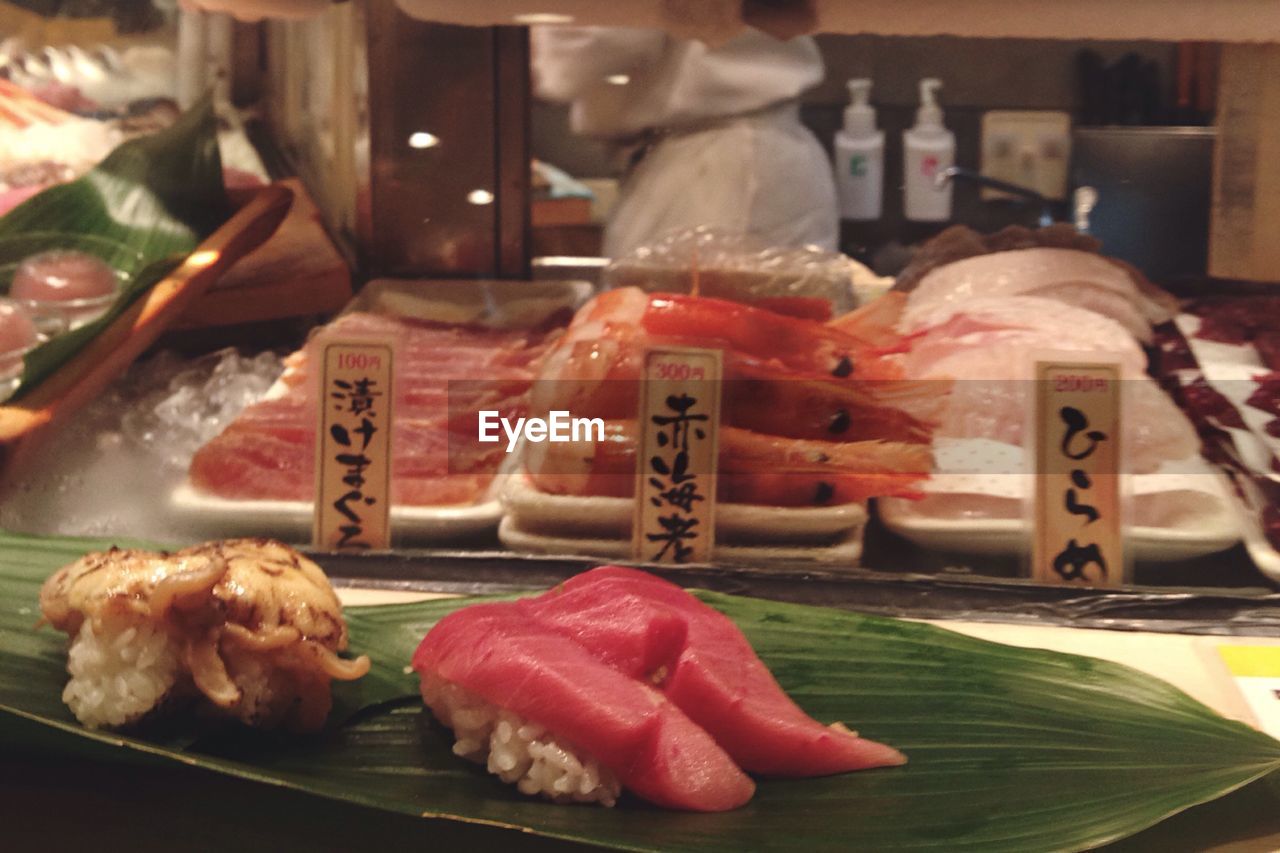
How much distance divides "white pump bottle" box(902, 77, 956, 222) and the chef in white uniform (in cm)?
16

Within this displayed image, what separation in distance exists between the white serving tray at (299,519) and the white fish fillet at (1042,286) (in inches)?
31.8

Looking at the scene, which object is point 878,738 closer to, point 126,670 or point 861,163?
point 126,670

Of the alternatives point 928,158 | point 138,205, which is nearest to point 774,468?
point 928,158

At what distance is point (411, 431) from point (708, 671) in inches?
33.2

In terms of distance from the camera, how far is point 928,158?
2.20 metres

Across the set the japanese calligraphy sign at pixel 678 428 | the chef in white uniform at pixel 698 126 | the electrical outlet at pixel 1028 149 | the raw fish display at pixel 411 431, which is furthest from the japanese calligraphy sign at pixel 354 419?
the electrical outlet at pixel 1028 149

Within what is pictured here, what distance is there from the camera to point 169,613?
1146mm

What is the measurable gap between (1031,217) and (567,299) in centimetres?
86

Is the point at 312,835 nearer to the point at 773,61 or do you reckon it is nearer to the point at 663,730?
the point at 663,730

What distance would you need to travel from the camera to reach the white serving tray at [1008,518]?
5.41ft

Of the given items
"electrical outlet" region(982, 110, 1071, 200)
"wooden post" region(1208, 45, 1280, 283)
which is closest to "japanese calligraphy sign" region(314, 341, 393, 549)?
"electrical outlet" region(982, 110, 1071, 200)

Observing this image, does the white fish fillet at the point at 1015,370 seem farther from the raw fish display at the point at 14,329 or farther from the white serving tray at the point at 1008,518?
the raw fish display at the point at 14,329

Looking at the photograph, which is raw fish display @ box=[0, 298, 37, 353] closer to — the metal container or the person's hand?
the person's hand

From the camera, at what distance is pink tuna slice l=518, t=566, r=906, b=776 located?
1.16 metres
